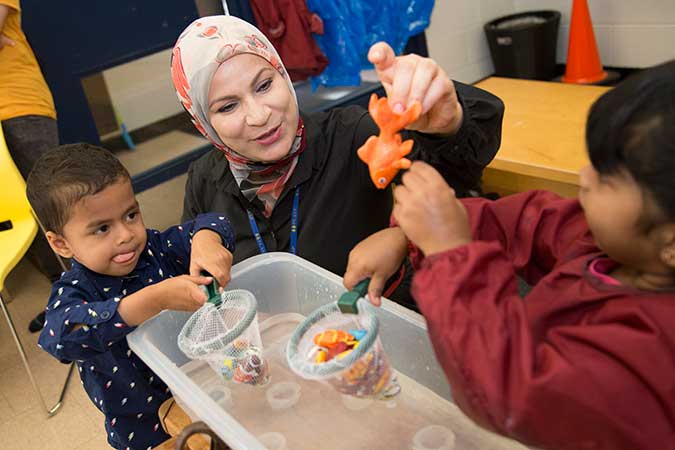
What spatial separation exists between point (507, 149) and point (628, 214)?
1298 mm

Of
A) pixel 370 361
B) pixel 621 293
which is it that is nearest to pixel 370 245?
pixel 370 361

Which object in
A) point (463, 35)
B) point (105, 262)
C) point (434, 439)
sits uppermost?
point (105, 262)

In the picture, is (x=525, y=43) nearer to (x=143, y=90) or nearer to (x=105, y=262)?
(x=143, y=90)

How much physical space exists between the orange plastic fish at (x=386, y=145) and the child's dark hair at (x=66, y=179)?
56cm

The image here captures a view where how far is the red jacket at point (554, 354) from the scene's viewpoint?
1.85 feet

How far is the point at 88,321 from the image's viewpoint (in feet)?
3.32

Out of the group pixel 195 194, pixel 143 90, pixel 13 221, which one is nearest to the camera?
pixel 195 194

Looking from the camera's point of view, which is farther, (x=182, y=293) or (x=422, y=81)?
(x=182, y=293)

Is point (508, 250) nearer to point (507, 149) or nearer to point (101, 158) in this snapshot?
point (101, 158)

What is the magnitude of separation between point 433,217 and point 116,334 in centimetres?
60

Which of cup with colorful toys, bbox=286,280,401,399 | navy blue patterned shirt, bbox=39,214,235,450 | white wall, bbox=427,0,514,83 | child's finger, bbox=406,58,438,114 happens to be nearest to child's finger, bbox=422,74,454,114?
child's finger, bbox=406,58,438,114

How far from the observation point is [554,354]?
58 cm

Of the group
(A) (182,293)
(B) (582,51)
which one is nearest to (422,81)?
(A) (182,293)

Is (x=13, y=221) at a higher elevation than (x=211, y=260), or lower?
lower
